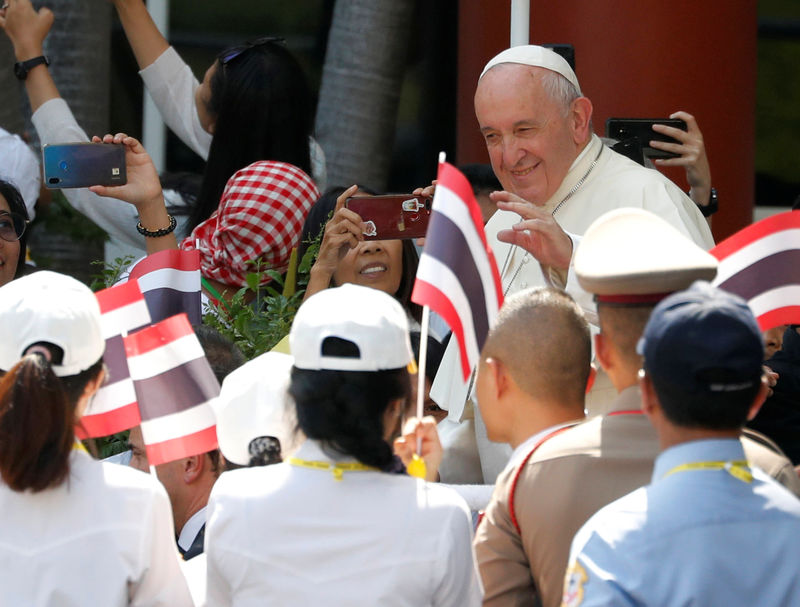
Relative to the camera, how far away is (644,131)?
15.7 feet

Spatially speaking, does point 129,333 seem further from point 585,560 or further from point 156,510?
point 585,560

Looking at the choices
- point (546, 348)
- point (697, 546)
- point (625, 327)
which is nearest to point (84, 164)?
point (546, 348)

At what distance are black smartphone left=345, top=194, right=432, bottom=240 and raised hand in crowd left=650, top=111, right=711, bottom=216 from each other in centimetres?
87

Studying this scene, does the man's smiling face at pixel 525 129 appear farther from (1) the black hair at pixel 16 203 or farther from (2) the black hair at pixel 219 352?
(1) the black hair at pixel 16 203

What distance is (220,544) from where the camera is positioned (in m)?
2.79

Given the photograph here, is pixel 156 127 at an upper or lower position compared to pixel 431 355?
upper

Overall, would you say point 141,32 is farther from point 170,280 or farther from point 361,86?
point 170,280

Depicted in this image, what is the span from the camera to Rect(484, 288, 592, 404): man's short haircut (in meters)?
3.14

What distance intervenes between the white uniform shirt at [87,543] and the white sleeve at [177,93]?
285 centimetres

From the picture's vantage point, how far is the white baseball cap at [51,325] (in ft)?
9.52

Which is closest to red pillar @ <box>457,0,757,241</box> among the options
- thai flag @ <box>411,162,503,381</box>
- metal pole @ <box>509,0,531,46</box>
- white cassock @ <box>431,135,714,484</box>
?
metal pole @ <box>509,0,531,46</box>

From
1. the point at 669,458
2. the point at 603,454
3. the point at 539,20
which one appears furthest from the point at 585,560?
the point at 539,20

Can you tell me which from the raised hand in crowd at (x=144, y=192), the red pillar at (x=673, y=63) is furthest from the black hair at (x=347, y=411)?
the red pillar at (x=673, y=63)

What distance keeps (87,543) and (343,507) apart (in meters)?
0.55
